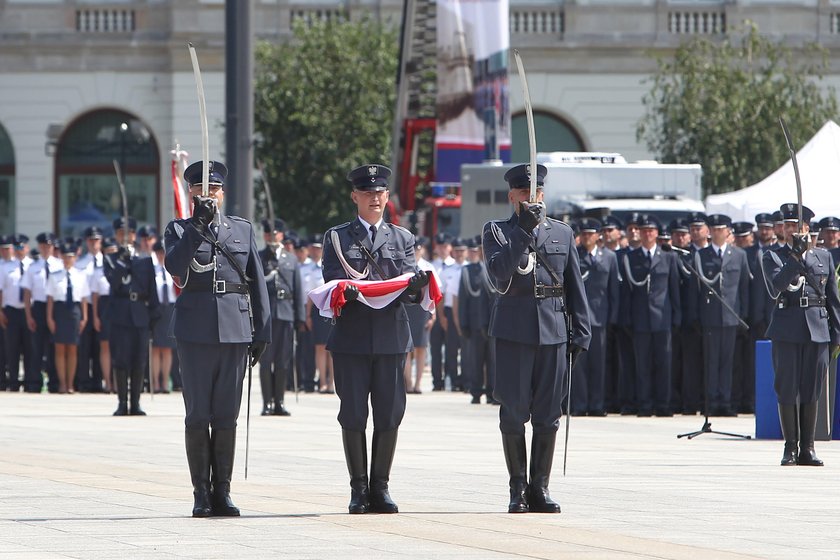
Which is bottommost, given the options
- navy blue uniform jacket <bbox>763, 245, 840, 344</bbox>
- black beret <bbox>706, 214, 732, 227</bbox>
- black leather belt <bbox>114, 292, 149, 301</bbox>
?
black leather belt <bbox>114, 292, 149, 301</bbox>

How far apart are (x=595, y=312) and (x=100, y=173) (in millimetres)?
25704

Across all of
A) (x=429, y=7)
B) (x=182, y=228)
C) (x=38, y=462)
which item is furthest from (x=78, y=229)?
(x=182, y=228)

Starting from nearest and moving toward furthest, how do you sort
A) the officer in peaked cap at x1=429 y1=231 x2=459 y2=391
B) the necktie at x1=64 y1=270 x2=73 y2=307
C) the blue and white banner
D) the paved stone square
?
the paved stone square → the necktie at x1=64 y1=270 x2=73 y2=307 → the officer in peaked cap at x1=429 y1=231 x2=459 y2=391 → the blue and white banner

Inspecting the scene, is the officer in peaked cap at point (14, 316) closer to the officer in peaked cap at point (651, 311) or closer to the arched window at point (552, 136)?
the officer in peaked cap at point (651, 311)

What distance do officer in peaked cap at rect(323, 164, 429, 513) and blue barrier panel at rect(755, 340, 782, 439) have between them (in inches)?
252

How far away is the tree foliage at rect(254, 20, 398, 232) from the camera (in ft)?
129

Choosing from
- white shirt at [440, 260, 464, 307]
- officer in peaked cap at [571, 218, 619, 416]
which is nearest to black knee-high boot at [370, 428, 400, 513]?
officer in peaked cap at [571, 218, 619, 416]

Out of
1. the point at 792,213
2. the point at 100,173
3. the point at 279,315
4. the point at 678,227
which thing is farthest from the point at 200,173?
the point at 100,173

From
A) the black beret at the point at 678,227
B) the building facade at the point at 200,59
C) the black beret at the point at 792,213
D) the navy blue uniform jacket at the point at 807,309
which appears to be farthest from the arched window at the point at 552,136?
the navy blue uniform jacket at the point at 807,309

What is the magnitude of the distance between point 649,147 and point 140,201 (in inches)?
493

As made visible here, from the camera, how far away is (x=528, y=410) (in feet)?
36.3

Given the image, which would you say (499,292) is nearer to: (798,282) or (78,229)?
(798,282)

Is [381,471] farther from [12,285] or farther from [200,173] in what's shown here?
[12,285]

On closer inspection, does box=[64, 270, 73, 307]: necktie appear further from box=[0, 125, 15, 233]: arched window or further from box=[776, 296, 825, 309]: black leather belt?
box=[0, 125, 15, 233]: arched window
